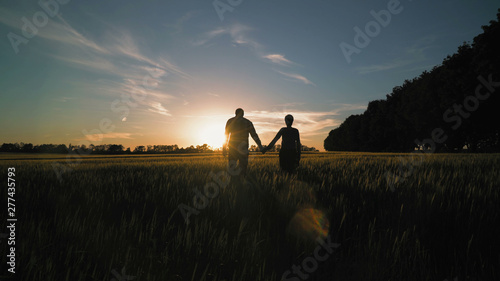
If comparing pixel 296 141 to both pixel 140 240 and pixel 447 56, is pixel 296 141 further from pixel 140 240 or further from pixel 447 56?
pixel 447 56

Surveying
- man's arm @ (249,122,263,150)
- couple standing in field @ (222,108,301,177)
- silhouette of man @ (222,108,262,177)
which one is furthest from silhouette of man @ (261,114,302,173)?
silhouette of man @ (222,108,262,177)

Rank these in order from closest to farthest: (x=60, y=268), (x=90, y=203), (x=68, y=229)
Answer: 1. (x=60, y=268)
2. (x=68, y=229)
3. (x=90, y=203)

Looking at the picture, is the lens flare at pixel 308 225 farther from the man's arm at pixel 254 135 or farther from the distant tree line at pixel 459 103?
the distant tree line at pixel 459 103

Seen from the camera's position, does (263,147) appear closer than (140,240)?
No

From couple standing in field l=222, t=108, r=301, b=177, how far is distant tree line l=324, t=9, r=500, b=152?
1097 inches

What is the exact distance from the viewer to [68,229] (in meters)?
3.13

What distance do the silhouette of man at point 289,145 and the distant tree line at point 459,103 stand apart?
2778 centimetres

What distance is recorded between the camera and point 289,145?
8.50 m

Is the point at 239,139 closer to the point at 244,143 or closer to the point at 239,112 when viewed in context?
the point at 244,143

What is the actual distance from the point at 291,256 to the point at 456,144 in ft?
172

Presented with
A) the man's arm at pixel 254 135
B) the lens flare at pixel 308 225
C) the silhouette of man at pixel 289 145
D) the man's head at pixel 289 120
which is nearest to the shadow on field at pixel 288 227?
the lens flare at pixel 308 225

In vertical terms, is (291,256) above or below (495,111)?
below

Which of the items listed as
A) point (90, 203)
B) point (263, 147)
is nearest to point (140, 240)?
point (90, 203)

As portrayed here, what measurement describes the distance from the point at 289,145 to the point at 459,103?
35.1 metres
